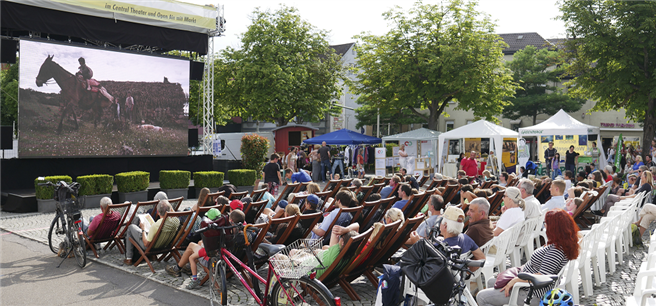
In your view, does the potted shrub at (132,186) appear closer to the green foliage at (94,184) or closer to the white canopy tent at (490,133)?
the green foliage at (94,184)

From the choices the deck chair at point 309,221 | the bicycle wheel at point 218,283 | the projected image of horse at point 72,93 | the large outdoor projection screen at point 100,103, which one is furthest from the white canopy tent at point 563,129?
the bicycle wheel at point 218,283

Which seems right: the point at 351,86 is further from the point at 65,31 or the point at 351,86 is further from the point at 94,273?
the point at 94,273

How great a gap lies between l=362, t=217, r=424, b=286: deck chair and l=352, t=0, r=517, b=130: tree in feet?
63.1

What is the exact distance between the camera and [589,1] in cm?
2081

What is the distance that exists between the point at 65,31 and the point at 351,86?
56.3ft

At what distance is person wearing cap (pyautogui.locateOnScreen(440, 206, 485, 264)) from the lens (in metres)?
4.41

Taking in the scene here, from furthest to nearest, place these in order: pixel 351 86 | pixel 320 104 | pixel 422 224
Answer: pixel 320 104 → pixel 351 86 → pixel 422 224

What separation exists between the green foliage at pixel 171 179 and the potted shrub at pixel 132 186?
61 centimetres

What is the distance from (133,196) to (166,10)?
591 cm

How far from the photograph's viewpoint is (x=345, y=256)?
15.0 feet

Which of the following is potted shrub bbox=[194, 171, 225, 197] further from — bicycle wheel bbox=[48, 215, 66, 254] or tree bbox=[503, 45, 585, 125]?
tree bbox=[503, 45, 585, 125]

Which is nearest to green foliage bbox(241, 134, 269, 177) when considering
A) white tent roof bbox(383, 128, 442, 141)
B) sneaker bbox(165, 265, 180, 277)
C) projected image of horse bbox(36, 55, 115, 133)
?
projected image of horse bbox(36, 55, 115, 133)

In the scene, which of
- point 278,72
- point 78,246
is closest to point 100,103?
point 78,246

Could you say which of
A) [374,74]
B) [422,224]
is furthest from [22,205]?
[374,74]
